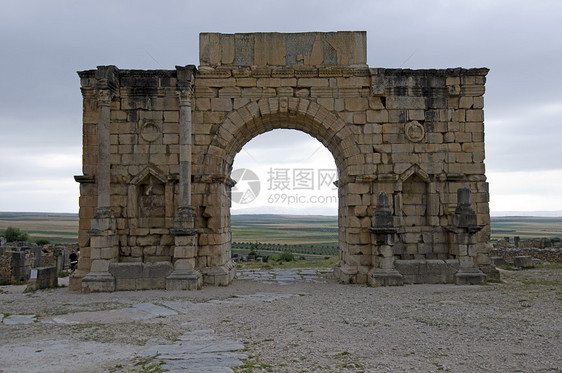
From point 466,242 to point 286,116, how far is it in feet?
17.2

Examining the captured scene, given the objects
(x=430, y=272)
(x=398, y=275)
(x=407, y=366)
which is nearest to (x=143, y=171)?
(x=398, y=275)

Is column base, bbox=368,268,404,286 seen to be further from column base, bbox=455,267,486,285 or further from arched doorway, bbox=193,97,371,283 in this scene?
column base, bbox=455,267,486,285

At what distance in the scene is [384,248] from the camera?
34.9ft

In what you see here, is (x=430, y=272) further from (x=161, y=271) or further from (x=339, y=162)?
(x=161, y=271)

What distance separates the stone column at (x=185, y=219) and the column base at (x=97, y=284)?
1.25 metres

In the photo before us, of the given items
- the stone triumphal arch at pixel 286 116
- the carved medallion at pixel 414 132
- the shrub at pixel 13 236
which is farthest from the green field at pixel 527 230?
the shrub at pixel 13 236

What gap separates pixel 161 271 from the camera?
10562 mm

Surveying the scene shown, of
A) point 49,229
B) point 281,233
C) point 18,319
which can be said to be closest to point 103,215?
point 18,319

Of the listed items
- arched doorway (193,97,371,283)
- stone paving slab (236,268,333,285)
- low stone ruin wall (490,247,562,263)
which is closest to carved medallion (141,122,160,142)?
arched doorway (193,97,371,283)

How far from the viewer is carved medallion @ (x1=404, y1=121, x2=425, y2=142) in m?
11.4

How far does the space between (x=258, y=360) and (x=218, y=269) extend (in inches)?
247

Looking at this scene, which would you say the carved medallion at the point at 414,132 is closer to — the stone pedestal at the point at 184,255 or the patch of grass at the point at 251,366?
the stone pedestal at the point at 184,255

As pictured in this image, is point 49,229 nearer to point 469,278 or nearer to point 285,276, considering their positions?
point 285,276

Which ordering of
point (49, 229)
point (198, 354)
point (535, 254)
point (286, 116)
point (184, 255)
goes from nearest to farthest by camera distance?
1. point (198, 354)
2. point (184, 255)
3. point (286, 116)
4. point (535, 254)
5. point (49, 229)
